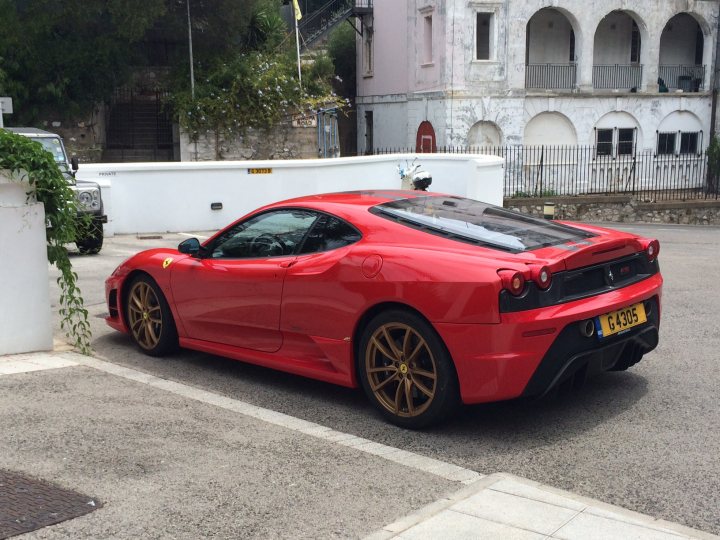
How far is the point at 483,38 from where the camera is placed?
34375 mm

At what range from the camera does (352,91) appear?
43.6 meters

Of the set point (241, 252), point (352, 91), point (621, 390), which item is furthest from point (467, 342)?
point (352, 91)

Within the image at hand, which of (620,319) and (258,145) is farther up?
(258,145)

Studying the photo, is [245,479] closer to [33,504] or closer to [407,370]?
[33,504]

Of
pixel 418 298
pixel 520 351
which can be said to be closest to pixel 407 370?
pixel 418 298

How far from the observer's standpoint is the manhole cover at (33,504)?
4156 millimetres

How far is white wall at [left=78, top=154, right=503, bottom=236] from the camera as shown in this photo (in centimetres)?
1756

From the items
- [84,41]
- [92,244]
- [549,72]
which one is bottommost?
[92,244]

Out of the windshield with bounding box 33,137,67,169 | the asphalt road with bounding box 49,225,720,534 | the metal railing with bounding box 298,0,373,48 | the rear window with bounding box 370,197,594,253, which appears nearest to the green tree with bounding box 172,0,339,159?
the metal railing with bounding box 298,0,373,48

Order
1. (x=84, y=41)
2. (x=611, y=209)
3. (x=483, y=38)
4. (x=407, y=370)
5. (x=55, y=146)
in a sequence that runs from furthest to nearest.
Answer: (x=483, y=38) < (x=611, y=209) < (x=84, y=41) < (x=55, y=146) < (x=407, y=370)

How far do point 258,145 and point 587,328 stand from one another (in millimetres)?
24781

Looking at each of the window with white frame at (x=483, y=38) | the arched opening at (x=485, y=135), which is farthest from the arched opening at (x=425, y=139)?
the window with white frame at (x=483, y=38)

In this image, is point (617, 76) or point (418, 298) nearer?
point (418, 298)

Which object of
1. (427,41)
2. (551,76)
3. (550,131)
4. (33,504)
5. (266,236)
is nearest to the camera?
(33,504)
